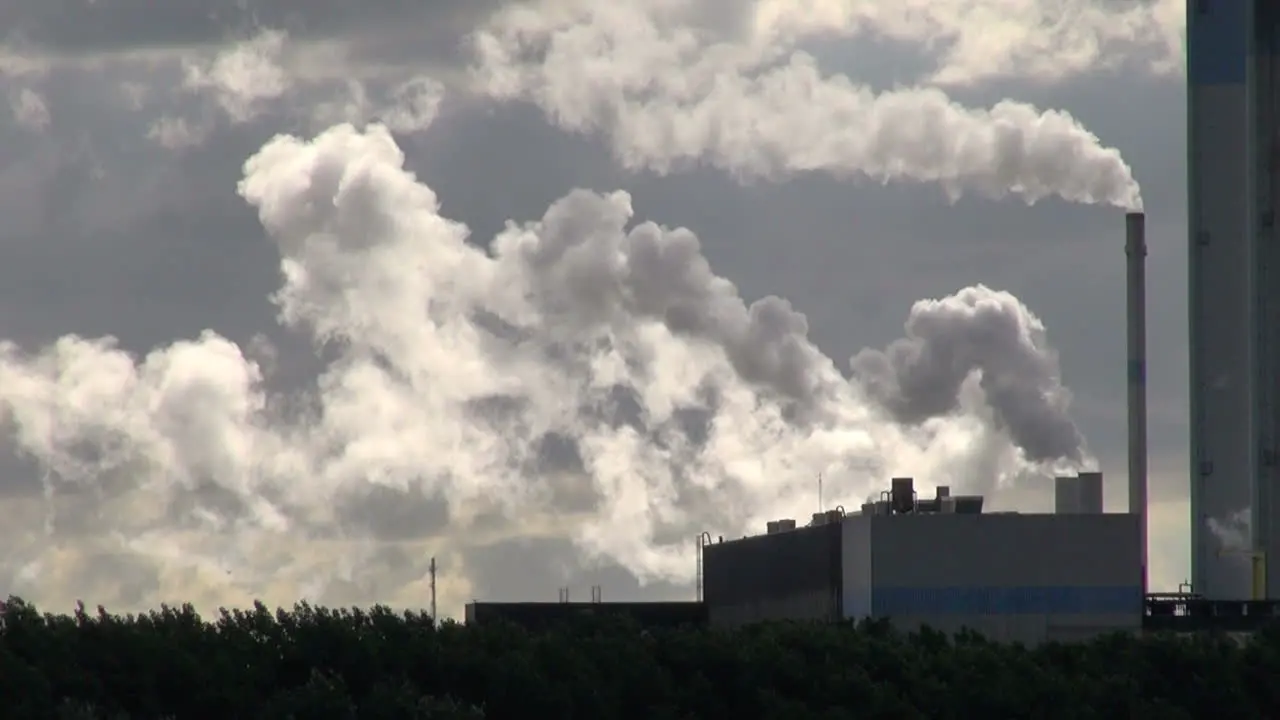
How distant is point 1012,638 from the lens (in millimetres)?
112375

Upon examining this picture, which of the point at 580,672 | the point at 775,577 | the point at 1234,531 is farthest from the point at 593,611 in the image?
the point at 580,672

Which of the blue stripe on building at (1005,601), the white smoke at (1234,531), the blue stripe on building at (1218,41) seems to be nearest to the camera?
the blue stripe on building at (1005,601)

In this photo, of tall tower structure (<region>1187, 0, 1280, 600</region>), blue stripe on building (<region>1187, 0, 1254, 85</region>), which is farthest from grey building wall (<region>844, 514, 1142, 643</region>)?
blue stripe on building (<region>1187, 0, 1254, 85</region>)

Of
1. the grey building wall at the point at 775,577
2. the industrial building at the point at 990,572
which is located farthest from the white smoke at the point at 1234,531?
the grey building wall at the point at 775,577

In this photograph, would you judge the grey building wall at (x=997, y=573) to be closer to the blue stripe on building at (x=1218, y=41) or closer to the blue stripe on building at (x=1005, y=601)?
the blue stripe on building at (x=1005, y=601)

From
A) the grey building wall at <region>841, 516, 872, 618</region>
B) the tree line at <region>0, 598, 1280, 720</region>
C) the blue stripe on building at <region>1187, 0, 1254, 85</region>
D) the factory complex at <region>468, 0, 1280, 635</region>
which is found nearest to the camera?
the tree line at <region>0, 598, 1280, 720</region>

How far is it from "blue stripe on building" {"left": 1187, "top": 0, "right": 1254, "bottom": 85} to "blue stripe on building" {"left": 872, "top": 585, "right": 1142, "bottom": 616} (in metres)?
34.6

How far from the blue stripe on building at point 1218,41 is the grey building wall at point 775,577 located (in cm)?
3492

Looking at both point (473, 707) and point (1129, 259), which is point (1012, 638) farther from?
point (473, 707)

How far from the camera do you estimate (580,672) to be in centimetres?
7700

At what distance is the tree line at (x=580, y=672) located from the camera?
69.2 meters

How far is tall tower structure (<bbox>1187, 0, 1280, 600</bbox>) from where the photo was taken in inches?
5290

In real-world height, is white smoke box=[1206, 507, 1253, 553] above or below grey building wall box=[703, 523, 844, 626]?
above

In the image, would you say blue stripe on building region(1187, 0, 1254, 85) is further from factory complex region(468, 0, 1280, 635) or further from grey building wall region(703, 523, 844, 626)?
grey building wall region(703, 523, 844, 626)
